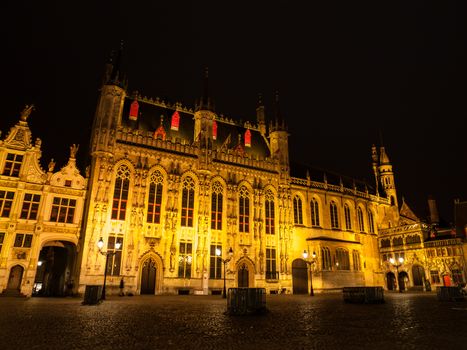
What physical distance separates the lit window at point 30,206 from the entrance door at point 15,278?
4282mm

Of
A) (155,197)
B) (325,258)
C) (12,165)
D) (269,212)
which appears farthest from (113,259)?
(325,258)

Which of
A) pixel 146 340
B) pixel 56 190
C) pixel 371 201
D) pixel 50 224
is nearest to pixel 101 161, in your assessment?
pixel 56 190

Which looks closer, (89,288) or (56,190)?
(89,288)

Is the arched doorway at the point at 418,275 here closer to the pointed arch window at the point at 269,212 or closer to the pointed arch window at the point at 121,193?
the pointed arch window at the point at 269,212

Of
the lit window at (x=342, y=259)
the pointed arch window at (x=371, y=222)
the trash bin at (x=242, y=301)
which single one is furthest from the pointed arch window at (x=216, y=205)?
the pointed arch window at (x=371, y=222)

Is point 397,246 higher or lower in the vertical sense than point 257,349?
higher

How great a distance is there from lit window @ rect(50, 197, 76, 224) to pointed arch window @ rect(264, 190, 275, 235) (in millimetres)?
21139

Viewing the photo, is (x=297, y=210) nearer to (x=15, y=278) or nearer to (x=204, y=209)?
(x=204, y=209)

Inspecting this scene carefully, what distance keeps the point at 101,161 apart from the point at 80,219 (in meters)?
5.76

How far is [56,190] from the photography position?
29781 mm

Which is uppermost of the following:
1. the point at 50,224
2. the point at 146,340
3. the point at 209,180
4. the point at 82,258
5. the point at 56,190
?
the point at 209,180

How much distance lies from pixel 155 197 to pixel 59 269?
13378mm

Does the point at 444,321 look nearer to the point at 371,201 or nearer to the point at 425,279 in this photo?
the point at 425,279

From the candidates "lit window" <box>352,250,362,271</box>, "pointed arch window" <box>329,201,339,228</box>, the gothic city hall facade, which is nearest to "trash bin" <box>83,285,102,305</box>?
the gothic city hall facade
